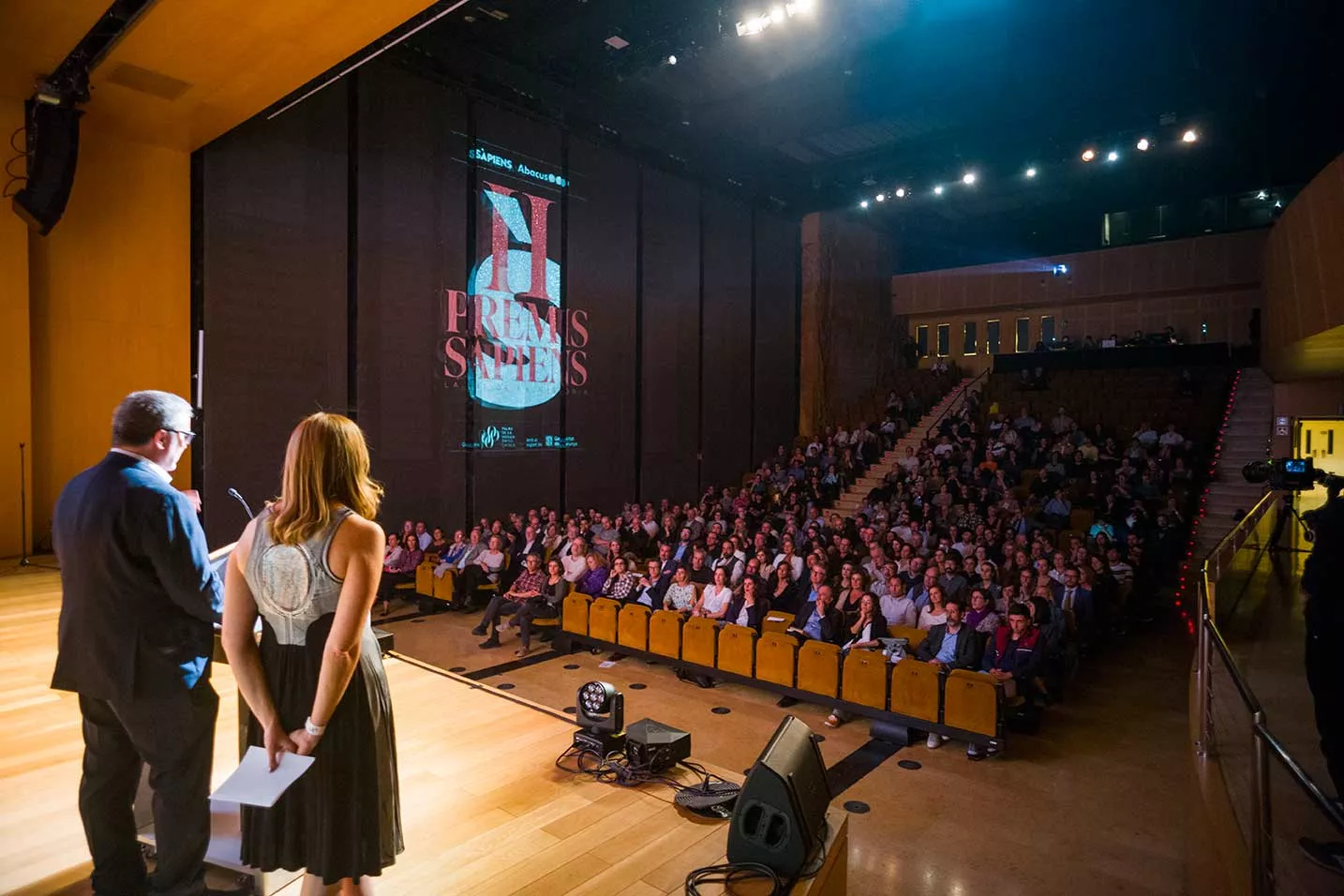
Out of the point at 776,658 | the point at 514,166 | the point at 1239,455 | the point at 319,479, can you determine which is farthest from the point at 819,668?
the point at 1239,455

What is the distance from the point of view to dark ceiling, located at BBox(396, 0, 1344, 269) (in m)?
9.12

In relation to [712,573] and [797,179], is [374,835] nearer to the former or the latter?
[712,573]


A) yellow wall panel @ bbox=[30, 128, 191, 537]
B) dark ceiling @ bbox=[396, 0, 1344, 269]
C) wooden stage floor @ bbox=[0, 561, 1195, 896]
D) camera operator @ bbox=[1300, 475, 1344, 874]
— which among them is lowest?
wooden stage floor @ bbox=[0, 561, 1195, 896]

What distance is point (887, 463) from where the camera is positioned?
14.1 meters

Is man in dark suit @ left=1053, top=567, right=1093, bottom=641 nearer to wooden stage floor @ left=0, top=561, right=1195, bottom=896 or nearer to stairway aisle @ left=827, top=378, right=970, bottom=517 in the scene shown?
wooden stage floor @ left=0, top=561, right=1195, bottom=896

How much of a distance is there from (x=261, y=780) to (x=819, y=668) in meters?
4.85

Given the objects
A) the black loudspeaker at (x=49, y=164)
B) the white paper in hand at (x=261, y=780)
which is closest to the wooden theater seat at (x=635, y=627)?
the white paper in hand at (x=261, y=780)

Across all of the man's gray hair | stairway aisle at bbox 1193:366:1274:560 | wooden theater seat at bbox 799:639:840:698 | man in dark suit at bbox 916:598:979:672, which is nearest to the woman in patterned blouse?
wooden theater seat at bbox 799:639:840:698

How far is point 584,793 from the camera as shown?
126 inches

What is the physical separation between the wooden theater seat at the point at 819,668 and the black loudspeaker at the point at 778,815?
3312mm

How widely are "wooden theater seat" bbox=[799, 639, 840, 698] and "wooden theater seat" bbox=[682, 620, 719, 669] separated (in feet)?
2.78

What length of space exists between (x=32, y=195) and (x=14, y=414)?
6.80 ft

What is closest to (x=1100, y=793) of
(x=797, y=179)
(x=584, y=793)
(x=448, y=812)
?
(x=584, y=793)

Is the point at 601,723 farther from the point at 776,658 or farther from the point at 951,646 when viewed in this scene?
the point at 951,646
